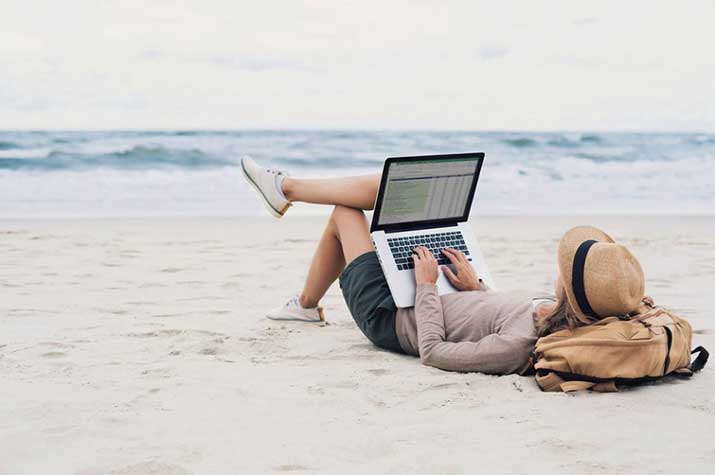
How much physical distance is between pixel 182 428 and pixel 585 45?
24.1m

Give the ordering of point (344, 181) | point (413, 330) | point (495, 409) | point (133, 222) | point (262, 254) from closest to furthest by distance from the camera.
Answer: point (495, 409) → point (413, 330) → point (344, 181) → point (262, 254) → point (133, 222)

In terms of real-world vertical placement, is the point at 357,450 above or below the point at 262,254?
above

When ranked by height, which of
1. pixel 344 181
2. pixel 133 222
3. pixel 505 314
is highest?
pixel 344 181

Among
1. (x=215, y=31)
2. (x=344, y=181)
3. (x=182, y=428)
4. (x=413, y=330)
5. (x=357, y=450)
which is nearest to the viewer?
(x=357, y=450)

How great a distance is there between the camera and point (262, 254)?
23.3 feet

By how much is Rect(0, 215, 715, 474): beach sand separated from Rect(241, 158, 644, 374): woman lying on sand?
4.8 inches

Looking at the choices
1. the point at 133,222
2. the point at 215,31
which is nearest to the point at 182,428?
the point at 133,222

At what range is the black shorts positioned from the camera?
3.82m

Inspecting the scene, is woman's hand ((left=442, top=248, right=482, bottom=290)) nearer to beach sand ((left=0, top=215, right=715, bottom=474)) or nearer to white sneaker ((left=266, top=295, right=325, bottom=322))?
beach sand ((left=0, top=215, right=715, bottom=474))

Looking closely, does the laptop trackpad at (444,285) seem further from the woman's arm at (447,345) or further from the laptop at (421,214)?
the woman's arm at (447,345)

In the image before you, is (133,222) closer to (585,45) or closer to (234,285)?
(234,285)

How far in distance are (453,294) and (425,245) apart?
1.20 ft

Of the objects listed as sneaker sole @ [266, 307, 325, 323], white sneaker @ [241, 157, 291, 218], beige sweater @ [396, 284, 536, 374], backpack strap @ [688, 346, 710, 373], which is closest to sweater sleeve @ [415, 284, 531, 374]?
beige sweater @ [396, 284, 536, 374]

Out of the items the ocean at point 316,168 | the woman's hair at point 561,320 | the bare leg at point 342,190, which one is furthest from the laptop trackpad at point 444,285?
the ocean at point 316,168
